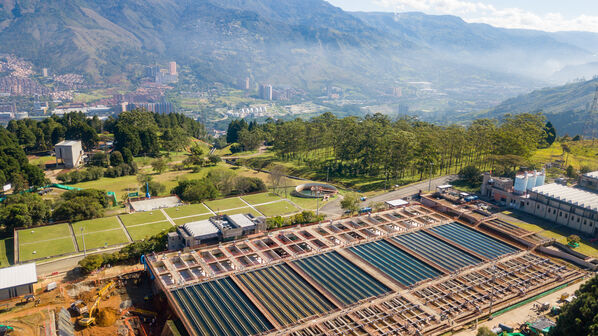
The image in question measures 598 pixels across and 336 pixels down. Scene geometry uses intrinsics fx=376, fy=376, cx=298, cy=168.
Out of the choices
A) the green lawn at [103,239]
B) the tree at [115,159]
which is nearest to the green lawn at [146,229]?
the green lawn at [103,239]

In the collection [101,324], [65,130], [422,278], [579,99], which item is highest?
[579,99]

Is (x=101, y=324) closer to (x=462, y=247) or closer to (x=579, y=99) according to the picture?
(x=462, y=247)

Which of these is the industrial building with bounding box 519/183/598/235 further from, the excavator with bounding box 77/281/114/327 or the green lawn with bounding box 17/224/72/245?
the green lawn with bounding box 17/224/72/245

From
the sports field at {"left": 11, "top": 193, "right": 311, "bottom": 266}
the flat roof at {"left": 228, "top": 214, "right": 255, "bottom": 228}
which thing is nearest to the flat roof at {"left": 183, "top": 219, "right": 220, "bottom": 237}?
the flat roof at {"left": 228, "top": 214, "right": 255, "bottom": 228}

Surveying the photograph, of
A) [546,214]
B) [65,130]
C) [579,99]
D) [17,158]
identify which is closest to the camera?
[546,214]

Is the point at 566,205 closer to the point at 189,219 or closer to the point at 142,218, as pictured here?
the point at 189,219

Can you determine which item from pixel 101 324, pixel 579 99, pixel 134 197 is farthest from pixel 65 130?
pixel 579 99

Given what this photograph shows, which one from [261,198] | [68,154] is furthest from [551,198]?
[68,154]
